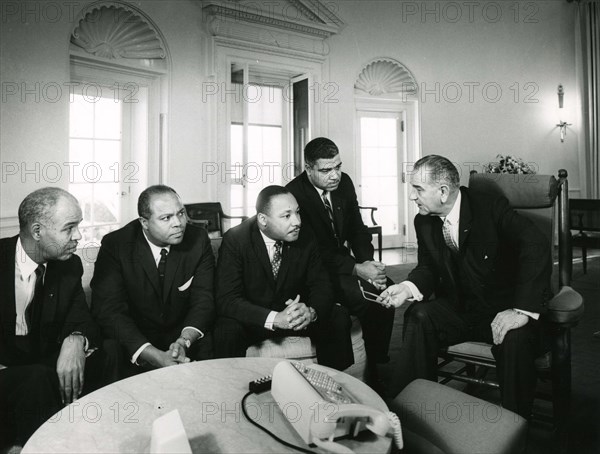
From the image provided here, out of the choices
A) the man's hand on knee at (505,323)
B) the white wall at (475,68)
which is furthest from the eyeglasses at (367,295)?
the white wall at (475,68)

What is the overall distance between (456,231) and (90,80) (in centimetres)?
408

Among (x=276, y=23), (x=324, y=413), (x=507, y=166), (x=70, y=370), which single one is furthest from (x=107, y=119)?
(x=507, y=166)

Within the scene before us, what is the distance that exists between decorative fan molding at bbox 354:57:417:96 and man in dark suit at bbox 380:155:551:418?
5029mm

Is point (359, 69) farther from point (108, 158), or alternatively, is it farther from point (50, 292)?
point (50, 292)

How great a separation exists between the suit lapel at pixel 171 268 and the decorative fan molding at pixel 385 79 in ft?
17.4

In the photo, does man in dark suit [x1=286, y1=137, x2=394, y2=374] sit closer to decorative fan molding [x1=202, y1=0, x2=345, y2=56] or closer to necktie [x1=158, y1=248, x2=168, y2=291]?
necktie [x1=158, y1=248, x2=168, y2=291]

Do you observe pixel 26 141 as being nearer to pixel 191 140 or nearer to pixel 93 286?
pixel 191 140

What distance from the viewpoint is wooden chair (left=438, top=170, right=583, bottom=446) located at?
207 cm

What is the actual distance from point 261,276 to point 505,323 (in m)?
1.11

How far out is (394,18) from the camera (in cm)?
712

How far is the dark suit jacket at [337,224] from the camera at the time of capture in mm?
2881

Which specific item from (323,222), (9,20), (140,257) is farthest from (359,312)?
(9,20)

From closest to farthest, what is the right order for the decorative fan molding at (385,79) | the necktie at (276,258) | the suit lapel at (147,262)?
the suit lapel at (147,262)
the necktie at (276,258)
the decorative fan molding at (385,79)

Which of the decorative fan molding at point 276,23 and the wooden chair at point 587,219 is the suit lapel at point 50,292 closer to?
the decorative fan molding at point 276,23
